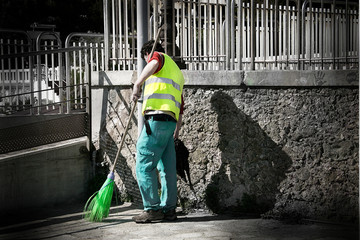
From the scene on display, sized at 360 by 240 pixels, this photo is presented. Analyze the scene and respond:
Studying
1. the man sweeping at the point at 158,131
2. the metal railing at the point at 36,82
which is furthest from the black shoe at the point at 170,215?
the metal railing at the point at 36,82

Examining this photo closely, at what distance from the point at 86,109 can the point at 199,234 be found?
291 cm

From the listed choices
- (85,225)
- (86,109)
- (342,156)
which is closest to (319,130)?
(342,156)

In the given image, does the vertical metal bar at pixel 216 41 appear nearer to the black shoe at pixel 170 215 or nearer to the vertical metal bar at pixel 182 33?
the vertical metal bar at pixel 182 33

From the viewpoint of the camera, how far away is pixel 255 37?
6.34 m

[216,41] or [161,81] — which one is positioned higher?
[216,41]

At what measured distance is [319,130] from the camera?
568cm

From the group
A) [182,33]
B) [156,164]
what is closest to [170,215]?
[156,164]

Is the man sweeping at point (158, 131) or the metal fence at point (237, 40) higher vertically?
the metal fence at point (237, 40)

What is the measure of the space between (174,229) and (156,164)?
72 centimetres

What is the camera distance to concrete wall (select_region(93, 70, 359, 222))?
18.3ft

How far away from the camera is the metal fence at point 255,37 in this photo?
5.88 metres

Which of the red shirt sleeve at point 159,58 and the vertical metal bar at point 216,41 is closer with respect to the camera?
the red shirt sleeve at point 159,58

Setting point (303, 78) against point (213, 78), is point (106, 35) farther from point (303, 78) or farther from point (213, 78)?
point (303, 78)

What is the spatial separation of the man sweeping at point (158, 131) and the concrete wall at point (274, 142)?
0.54 meters
